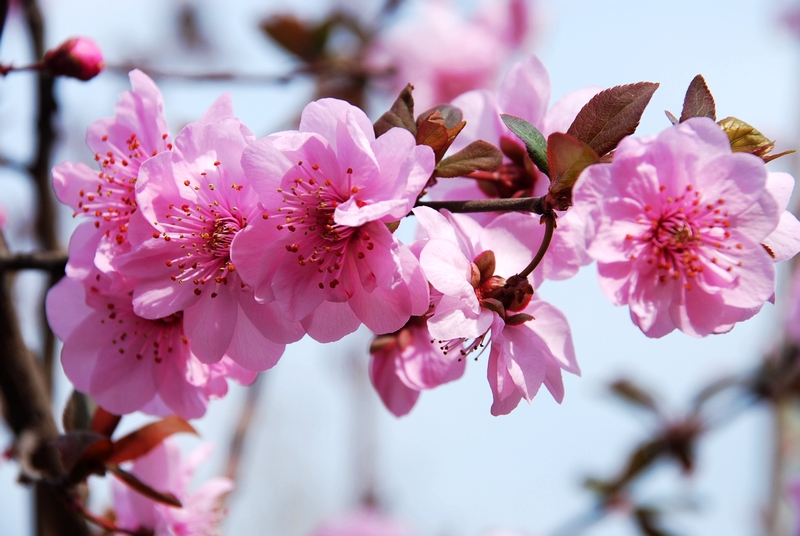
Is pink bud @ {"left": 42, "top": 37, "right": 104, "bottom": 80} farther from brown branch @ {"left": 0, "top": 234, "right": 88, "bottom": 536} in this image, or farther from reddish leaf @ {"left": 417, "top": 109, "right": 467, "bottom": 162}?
reddish leaf @ {"left": 417, "top": 109, "right": 467, "bottom": 162}

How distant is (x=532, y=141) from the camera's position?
0.83 m

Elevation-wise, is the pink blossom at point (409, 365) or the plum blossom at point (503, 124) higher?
the plum blossom at point (503, 124)

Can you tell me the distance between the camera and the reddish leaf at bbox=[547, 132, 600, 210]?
758 millimetres

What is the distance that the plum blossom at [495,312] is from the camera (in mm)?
787

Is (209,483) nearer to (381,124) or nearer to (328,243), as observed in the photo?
(328,243)

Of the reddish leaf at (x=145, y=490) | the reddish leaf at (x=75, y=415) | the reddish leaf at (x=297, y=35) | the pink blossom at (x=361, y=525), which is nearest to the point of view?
the reddish leaf at (x=145, y=490)

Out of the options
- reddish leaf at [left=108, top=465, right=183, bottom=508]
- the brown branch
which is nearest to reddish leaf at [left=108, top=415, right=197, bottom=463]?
reddish leaf at [left=108, top=465, right=183, bottom=508]

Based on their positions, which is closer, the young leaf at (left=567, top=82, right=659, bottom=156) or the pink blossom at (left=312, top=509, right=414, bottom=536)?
the young leaf at (left=567, top=82, right=659, bottom=156)

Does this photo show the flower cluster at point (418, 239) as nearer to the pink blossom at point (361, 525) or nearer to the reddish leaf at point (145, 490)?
the reddish leaf at point (145, 490)

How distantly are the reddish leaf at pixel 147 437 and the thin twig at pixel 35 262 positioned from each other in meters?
0.26

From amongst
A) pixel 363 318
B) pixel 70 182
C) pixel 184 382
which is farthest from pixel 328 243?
pixel 70 182

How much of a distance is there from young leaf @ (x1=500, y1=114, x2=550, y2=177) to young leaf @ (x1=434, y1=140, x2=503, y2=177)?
0.19 ft

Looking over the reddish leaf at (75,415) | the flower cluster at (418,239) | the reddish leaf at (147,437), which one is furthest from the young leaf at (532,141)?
the reddish leaf at (75,415)

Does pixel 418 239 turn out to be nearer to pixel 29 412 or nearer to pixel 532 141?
pixel 532 141
